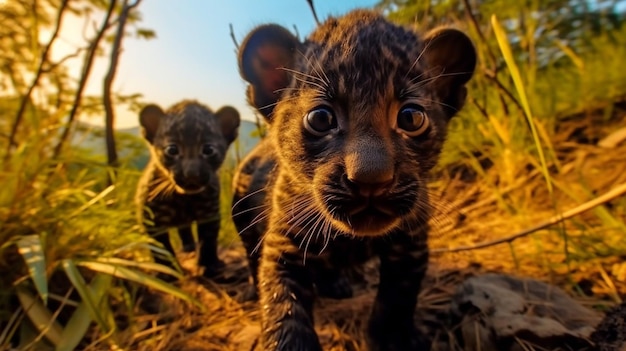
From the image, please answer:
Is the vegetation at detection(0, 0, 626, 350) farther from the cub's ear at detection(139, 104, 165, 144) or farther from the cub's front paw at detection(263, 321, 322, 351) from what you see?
the cub's front paw at detection(263, 321, 322, 351)

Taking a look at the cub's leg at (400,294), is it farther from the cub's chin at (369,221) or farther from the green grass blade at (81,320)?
the green grass blade at (81,320)

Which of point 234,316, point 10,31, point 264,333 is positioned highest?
point 10,31

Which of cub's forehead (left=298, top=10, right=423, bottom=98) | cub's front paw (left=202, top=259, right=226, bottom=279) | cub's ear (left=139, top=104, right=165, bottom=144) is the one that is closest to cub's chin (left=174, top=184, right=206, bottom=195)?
cub's front paw (left=202, top=259, right=226, bottom=279)

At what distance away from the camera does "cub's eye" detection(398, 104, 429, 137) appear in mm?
1738

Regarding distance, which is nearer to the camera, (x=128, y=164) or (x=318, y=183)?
(x=318, y=183)

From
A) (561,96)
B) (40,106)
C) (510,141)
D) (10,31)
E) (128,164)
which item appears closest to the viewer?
(40,106)

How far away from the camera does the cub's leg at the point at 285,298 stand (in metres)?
1.83

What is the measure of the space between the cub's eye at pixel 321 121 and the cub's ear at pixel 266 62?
28 cm

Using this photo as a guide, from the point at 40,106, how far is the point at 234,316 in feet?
7.24

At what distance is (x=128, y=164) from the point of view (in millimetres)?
4652

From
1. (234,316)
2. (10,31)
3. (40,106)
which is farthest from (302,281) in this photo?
(10,31)

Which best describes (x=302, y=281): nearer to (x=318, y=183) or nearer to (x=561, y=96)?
(x=318, y=183)

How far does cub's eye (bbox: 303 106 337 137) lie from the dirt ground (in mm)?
707

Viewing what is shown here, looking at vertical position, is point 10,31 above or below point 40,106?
above
